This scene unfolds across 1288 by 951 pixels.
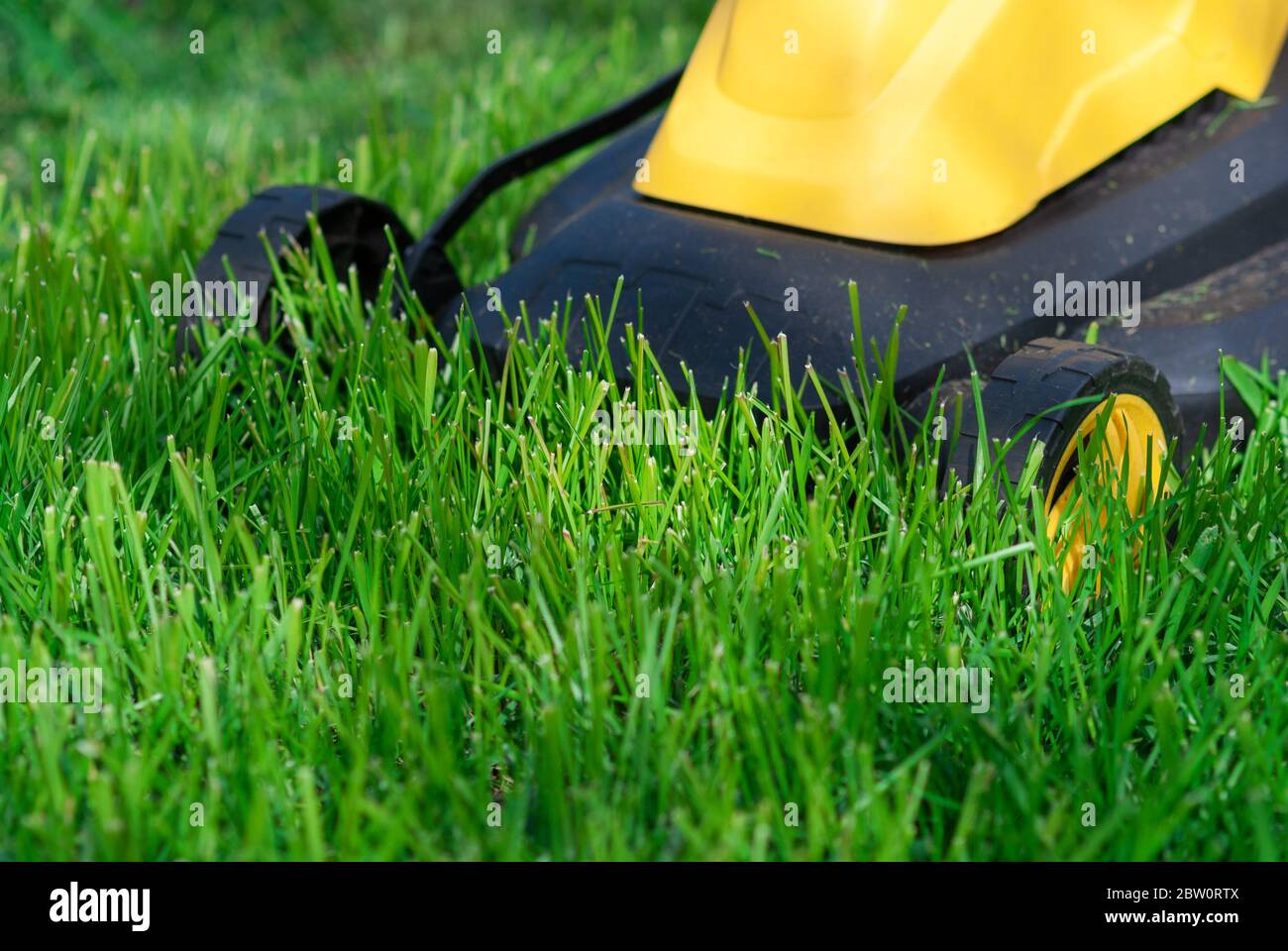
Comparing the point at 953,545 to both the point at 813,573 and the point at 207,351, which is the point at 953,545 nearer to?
the point at 813,573

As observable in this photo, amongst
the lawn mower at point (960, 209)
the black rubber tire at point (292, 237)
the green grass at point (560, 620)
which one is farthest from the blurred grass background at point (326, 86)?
the green grass at point (560, 620)

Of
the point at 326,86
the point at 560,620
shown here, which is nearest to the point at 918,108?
the point at 560,620

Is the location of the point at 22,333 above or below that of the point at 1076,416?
above

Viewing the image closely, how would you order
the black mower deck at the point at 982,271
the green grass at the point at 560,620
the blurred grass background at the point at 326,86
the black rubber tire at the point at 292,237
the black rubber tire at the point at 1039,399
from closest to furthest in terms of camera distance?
the green grass at the point at 560,620 < the black rubber tire at the point at 1039,399 < the black mower deck at the point at 982,271 < the black rubber tire at the point at 292,237 < the blurred grass background at the point at 326,86

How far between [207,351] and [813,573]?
956 millimetres

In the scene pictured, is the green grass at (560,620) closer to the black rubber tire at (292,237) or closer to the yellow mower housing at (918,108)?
the black rubber tire at (292,237)

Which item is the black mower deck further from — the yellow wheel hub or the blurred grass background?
the blurred grass background

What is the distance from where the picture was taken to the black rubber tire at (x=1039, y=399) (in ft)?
5.21

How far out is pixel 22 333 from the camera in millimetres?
1921

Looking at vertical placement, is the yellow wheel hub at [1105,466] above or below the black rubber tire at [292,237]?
below

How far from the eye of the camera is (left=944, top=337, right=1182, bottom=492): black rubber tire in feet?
5.21

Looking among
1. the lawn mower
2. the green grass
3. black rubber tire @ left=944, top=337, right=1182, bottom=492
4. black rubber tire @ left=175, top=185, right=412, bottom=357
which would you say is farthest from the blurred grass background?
black rubber tire @ left=944, top=337, right=1182, bottom=492
